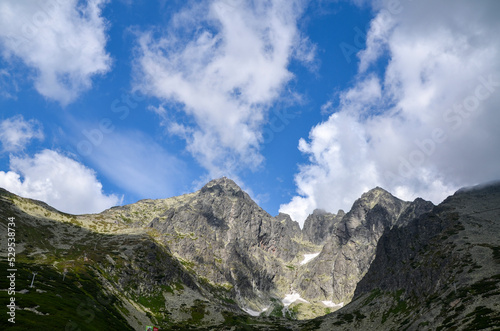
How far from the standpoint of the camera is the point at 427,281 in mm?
147750

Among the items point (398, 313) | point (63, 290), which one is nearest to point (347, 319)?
point (398, 313)

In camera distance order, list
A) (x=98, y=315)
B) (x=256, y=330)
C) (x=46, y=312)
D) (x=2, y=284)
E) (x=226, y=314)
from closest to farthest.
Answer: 1. (x=46, y=312)
2. (x=2, y=284)
3. (x=98, y=315)
4. (x=256, y=330)
5. (x=226, y=314)

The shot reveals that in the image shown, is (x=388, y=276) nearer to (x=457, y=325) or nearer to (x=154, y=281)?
(x=457, y=325)

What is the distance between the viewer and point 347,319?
170500 mm

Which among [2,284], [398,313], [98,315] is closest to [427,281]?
[398,313]

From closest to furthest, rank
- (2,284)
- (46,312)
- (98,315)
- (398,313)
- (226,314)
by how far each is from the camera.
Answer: (46,312), (2,284), (98,315), (398,313), (226,314)

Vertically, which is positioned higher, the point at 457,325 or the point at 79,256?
the point at 79,256

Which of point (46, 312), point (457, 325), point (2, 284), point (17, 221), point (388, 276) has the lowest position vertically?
point (457, 325)

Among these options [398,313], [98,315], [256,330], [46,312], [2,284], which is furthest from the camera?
[256,330]

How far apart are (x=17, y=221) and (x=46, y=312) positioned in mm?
163842

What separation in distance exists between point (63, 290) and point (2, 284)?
2687 cm

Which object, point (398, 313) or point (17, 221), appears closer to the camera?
point (398, 313)

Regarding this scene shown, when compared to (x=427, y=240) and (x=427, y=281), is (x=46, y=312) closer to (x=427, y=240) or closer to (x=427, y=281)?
(x=427, y=281)

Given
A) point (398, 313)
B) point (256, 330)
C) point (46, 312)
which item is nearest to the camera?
point (46, 312)
